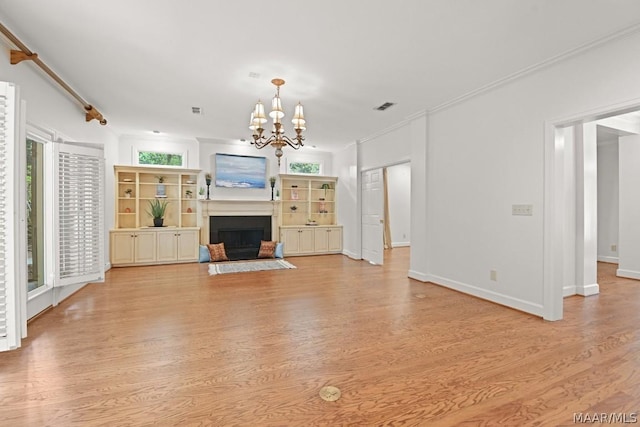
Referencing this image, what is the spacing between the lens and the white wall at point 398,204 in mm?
10078

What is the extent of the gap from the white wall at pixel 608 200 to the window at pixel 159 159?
9.68m

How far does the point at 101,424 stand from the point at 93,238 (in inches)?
119

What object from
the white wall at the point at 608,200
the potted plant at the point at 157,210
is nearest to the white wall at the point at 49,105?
the potted plant at the point at 157,210

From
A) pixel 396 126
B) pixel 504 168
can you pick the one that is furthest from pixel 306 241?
pixel 504 168

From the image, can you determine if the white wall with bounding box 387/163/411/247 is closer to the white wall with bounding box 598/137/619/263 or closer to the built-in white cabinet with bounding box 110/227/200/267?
the white wall with bounding box 598/137/619/263

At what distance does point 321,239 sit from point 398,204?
3444mm

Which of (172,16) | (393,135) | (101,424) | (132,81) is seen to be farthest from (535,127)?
(132,81)

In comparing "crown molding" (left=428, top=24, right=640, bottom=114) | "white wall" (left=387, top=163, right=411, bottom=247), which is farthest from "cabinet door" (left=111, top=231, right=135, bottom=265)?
"white wall" (left=387, top=163, right=411, bottom=247)

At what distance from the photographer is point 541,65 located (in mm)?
3348

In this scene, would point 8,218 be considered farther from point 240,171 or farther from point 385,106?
point 240,171

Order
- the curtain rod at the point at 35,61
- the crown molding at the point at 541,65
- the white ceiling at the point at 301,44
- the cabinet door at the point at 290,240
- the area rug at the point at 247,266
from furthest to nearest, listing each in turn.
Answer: the cabinet door at the point at 290,240 < the area rug at the point at 247,266 < the crown molding at the point at 541,65 < the curtain rod at the point at 35,61 < the white ceiling at the point at 301,44

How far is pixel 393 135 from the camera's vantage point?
6066mm

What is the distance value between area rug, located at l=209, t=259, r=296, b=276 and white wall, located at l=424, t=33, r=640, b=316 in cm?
307

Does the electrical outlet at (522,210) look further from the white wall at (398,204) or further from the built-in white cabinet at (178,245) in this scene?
the white wall at (398,204)
